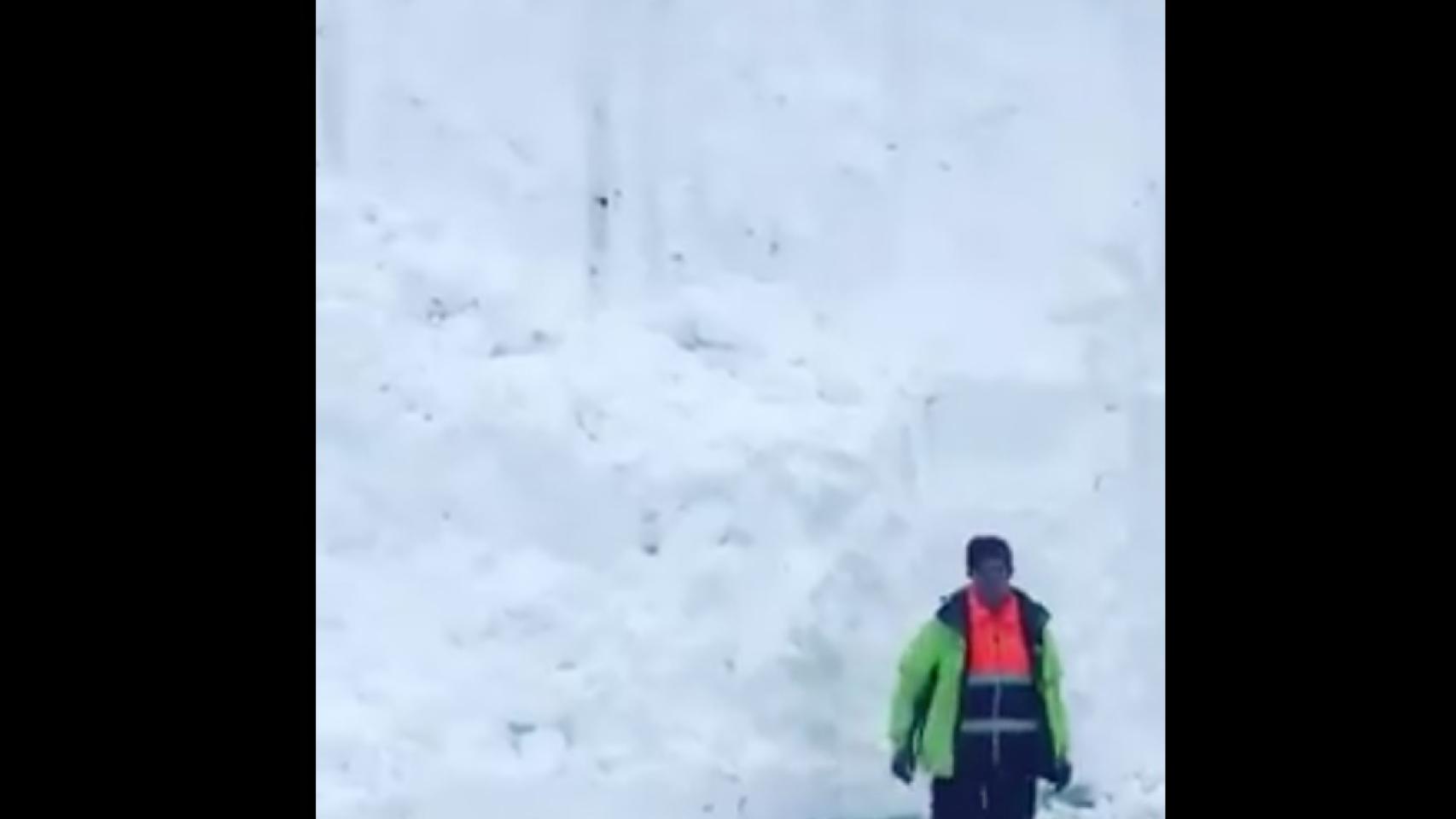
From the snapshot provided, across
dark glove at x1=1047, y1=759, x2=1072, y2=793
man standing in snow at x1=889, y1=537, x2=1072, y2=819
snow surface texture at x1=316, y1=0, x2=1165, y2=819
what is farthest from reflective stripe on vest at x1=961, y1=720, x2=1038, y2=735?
snow surface texture at x1=316, y1=0, x2=1165, y2=819

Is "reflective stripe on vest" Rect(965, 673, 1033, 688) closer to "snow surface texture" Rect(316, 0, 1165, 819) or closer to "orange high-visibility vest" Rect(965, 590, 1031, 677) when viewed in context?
"orange high-visibility vest" Rect(965, 590, 1031, 677)

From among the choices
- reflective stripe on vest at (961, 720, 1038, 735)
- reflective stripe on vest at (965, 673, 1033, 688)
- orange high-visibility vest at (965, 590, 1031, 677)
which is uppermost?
orange high-visibility vest at (965, 590, 1031, 677)

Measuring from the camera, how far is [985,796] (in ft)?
17.3

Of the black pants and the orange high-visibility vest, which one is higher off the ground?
the orange high-visibility vest

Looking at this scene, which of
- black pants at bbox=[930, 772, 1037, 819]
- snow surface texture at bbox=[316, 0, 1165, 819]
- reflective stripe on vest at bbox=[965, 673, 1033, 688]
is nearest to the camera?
reflective stripe on vest at bbox=[965, 673, 1033, 688]

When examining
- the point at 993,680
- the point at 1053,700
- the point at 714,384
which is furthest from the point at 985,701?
the point at 714,384

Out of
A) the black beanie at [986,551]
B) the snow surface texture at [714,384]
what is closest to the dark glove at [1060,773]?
the snow surface texture at [714,384]

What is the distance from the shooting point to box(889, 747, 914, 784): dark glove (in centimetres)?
534

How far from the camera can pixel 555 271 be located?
5.53 metres

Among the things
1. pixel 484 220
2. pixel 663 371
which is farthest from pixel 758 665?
pixel 484 220
